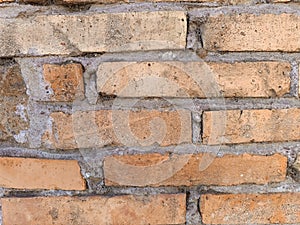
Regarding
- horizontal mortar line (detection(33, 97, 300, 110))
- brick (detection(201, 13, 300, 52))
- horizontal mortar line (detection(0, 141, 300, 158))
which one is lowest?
horizontal mortar line (detection(0, 141, 300, 158))

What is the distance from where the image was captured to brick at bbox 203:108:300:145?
732 millimetres

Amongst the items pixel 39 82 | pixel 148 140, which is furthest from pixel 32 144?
pixel 148 140

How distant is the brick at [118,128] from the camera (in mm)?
734

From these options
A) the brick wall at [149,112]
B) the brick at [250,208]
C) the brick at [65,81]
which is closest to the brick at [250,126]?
the brick wall at [149,112]

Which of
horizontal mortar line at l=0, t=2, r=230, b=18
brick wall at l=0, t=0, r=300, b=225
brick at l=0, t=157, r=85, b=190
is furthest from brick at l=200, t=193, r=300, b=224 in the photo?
horizontal mortar line at l=0, t=2, r=230, b=18

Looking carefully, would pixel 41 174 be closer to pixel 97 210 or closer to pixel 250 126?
pixel 97 210

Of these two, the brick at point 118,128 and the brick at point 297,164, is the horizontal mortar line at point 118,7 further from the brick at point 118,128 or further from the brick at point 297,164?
the brick at point 297,164

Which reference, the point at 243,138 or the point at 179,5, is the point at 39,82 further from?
the point at 243,138

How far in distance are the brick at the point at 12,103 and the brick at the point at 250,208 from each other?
0.39m

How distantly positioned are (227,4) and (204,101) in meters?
0.18

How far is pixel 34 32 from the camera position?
2.33ft

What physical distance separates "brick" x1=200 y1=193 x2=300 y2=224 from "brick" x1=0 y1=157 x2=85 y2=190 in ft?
0.85

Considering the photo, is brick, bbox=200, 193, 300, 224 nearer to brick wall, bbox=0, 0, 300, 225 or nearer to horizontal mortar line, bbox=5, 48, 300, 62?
brick wall, bbox=0, 0, 300, 225

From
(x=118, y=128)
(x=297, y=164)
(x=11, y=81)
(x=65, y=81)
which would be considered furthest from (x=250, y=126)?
(x=11, y=81)
